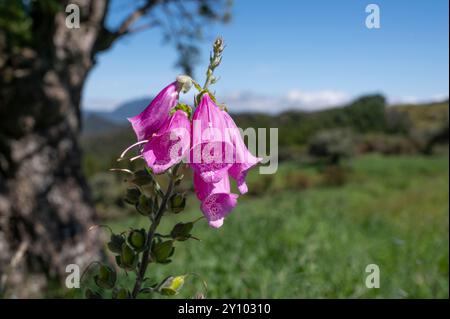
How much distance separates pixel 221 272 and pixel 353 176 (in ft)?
55.9

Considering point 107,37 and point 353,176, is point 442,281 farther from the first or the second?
point 353,176

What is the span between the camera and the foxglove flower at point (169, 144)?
117 centimetres

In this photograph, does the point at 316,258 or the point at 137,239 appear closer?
the point at 137,239

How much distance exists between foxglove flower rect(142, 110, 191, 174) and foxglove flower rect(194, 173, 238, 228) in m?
0.10

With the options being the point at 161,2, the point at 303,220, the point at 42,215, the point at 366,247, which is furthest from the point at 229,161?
the point at 161,2

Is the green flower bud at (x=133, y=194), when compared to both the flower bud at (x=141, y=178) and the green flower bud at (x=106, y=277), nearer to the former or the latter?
the flower bud at (x=141, y=178)

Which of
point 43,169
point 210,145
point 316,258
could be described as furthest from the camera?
A: point 43,169

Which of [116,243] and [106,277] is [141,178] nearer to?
[116,243]

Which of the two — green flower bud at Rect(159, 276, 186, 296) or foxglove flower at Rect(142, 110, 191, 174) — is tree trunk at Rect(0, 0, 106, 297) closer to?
green flower bud at Rect(159, 276, 186, 296)

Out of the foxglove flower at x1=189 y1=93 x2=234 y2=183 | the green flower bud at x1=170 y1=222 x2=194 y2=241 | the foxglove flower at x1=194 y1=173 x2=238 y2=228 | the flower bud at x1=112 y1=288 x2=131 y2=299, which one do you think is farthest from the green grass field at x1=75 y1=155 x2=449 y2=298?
the foxglove flower at x1=189 y1=93 x2=234 y2=183

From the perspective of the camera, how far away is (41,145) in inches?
182

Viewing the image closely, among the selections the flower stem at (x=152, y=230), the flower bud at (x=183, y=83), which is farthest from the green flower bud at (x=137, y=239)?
the flower bud at (x=183, y=83)

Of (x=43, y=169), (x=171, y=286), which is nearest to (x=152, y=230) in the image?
(x=171, y=286)

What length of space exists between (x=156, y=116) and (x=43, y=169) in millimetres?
3754
